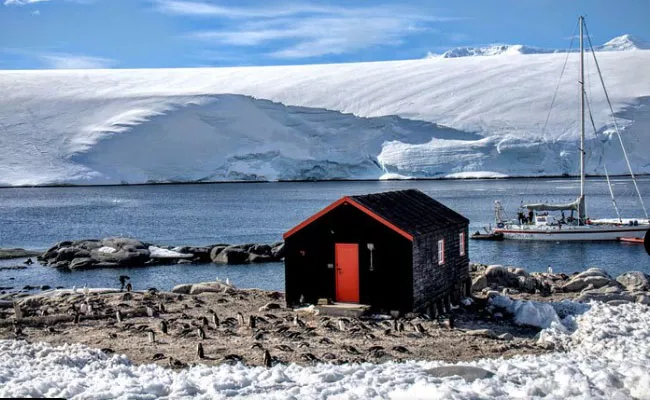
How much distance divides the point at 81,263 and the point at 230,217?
18.5 meters

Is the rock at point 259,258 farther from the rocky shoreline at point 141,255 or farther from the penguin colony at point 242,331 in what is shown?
the penguin colony at point 242,331

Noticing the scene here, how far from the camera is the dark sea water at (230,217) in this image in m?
28.2

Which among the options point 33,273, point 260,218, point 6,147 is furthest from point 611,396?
point 6,147

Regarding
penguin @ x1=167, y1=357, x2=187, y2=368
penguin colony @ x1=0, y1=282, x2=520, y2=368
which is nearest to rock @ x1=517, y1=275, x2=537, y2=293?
penguin colony @ x1=0, y1=282, x2=520, y2=368

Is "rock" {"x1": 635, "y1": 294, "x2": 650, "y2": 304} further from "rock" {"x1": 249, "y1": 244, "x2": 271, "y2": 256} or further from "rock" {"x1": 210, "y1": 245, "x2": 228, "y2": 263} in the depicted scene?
"rock" {"x1": 210, "y1": 245, "x2": 228, "y2": 263}

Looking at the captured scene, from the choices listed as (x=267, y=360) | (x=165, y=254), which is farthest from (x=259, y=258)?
(x=267, y=360)

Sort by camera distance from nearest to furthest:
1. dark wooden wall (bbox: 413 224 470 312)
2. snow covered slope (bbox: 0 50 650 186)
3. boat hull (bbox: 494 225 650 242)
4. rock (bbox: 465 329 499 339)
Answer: rock (bbox: 465 329 499 339)
dark wooden wall (bbox: 413 224 470 312)
boat hull (bbox: 494 225 650 242)
snow covered slope (bbox: 0 50 650 186)

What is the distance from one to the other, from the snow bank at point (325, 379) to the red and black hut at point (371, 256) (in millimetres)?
3591

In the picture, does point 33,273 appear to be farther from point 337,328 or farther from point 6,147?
point 6,147

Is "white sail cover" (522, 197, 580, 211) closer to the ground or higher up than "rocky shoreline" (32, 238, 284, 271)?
higher up

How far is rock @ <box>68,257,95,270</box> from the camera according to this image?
29952 millimetres

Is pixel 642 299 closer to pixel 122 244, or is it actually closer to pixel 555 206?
pixel 122 244

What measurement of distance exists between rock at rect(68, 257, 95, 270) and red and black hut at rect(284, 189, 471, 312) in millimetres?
17381

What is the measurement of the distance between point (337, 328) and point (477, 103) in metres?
62.9
